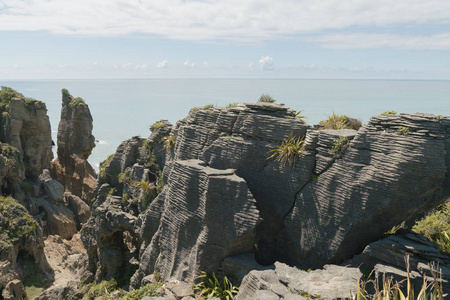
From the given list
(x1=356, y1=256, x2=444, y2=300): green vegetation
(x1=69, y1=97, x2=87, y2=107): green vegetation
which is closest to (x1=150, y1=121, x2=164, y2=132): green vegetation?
(x1=356, y1=256, x2=444, y2=300): green vegetation

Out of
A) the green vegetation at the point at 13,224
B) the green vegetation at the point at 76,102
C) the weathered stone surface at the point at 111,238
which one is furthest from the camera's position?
the green vegetation at the point at 76,102

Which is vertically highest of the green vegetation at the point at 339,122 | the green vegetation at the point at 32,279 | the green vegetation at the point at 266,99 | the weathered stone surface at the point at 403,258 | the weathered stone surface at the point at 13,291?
the green vegetation at the point at 266,99

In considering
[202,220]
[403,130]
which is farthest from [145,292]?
[403,130]

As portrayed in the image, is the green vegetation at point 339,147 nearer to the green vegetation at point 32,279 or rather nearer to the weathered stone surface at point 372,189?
the weathered stone surface at point 372,189

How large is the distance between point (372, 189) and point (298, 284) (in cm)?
429

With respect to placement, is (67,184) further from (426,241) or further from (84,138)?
(426,241)

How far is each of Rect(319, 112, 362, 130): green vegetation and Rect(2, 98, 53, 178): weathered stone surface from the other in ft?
114

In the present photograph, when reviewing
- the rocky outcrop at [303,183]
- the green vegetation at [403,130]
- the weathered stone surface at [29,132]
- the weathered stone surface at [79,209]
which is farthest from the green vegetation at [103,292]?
the weathered stone surface at [29,132]

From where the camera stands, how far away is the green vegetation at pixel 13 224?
1047 inches

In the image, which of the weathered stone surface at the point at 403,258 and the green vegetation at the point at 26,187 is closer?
the weathered stone surface at the point at 403,258

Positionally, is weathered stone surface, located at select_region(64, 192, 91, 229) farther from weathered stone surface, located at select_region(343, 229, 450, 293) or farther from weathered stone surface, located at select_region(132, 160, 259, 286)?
weathered stone surface, located at select_region(343, 229, 450, 293)

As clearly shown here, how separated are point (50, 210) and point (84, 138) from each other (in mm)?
10940

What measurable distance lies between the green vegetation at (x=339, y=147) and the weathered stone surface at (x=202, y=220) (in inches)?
141

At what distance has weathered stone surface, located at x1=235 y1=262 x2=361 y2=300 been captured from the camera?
11023mm
